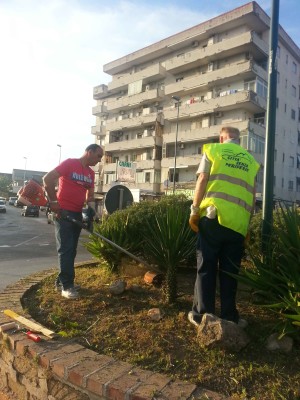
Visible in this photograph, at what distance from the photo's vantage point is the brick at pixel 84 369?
216 cm

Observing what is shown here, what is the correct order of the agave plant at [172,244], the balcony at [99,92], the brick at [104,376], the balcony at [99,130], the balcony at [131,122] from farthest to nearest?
the balcony at [99,92]
the balcony at [99,130]
the balcony at [131,122]
the agave plant at [172,244]
the brick at [104,376]

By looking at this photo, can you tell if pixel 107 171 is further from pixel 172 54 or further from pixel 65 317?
pixel 65 317

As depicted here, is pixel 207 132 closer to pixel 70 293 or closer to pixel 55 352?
pixel 70 293

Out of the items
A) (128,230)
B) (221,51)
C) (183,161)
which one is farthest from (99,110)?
(128,230)

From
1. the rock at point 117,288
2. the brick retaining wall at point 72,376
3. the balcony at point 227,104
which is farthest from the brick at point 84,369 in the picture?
the balcony at point 227,104

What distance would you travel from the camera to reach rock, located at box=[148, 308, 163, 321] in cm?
305

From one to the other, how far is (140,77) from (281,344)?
4735 centimetres

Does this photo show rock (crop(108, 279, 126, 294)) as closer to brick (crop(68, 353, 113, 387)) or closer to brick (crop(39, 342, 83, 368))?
brick (crop(39, 342, 83, 368))

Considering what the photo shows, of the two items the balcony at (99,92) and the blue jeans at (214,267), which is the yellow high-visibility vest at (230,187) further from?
the balcony at (99,92)

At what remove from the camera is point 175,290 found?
349 cm

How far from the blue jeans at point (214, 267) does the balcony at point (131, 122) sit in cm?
4205

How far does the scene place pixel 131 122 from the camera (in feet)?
155

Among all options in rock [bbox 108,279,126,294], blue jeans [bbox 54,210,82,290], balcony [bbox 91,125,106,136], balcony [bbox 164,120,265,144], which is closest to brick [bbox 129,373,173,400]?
rock [bbox 108,279,126,294]

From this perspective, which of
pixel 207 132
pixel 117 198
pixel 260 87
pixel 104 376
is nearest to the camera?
pixel 104 376
